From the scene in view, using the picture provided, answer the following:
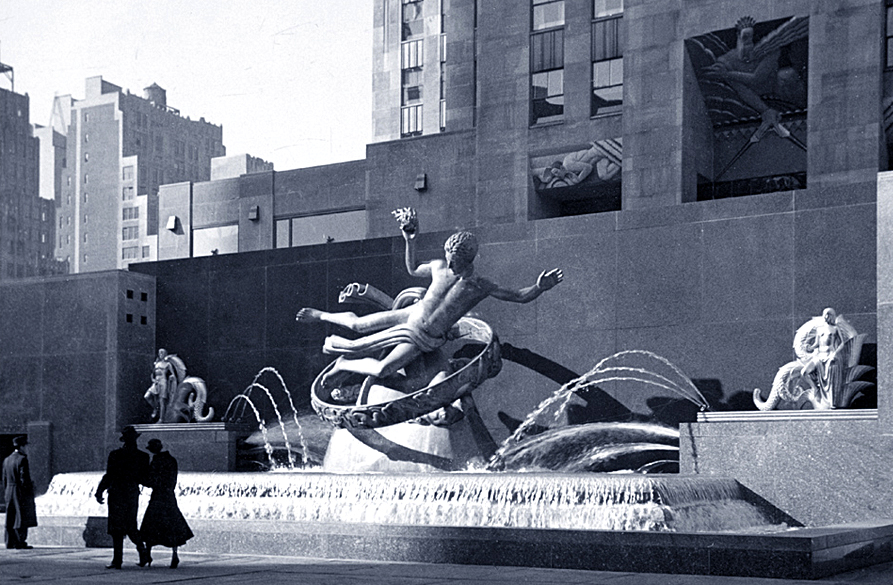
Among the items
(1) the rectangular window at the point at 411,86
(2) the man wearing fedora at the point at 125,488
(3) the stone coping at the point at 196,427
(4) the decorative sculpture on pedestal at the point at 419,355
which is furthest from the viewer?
(1) the rectangular window at the point at 411,86

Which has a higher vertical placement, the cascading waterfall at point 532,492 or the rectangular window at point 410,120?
the rectangular window at point 410,120

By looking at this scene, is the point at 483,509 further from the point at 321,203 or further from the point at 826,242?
the point at 321,203

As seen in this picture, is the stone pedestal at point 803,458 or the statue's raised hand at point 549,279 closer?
the stone pedestal at point 803,458

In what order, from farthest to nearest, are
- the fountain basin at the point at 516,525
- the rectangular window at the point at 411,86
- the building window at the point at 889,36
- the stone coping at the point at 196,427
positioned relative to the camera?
the rectangular window at the point at 411,86 → the building window at the point at 889,36 → the stone coping at the point at 196,427 → the fountain basin at the point at 516,525

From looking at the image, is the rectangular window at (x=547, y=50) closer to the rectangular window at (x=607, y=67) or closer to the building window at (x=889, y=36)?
the rectangular window at (x=607, y=67)

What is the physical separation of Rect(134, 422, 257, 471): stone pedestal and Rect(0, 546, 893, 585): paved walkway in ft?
29.8

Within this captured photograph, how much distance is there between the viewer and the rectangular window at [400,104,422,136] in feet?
254

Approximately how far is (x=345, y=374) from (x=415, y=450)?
7.41ft

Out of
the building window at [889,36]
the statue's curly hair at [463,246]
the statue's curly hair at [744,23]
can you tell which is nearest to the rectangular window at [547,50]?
the statue's curly hair at [744,23]

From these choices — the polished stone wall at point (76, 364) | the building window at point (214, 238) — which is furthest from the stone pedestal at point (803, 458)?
the building window at point (214, 238)

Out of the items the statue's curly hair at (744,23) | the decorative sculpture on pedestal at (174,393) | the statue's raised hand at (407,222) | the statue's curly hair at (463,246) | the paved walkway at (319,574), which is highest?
the statue's curly hair at (744,23)

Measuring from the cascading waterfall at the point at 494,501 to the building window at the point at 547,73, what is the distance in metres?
21.3

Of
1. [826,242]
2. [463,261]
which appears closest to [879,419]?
[826,242]

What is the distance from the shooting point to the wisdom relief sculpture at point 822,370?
1969 cm
